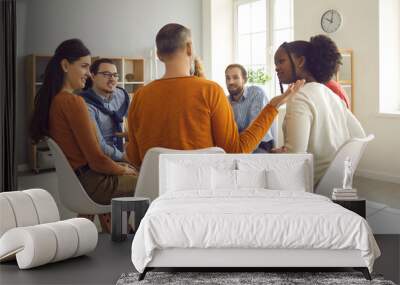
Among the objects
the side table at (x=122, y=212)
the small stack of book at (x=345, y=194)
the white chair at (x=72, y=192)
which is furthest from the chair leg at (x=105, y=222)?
the small stack of book at (x=345, y=194)

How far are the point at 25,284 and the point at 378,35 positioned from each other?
4434 millimetres

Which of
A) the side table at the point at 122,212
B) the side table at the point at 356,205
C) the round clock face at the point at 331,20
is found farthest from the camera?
the round clock face at the point at 331,20

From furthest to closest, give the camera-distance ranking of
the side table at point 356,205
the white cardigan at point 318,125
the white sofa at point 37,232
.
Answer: the white cardigan at point 318,125, the side table at point 356,205, the white sofa at point 37,232

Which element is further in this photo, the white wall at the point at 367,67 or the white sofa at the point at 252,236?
the white wall at the point at 367,67

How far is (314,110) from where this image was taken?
831 cm

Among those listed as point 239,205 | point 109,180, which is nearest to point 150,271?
point 239,205

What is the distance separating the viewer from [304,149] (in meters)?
8.33

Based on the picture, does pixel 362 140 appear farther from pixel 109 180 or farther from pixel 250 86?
pixel 109 180

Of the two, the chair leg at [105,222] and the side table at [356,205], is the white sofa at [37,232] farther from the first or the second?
the side table at [356,205]

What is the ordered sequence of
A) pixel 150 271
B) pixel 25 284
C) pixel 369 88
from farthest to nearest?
1. pixel 369 88
2. pixel 150 271
3. pixel 25 284

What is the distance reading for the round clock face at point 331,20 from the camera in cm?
802

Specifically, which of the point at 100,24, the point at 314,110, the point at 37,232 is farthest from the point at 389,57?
the point at 37,232

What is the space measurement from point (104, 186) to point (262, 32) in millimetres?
2435

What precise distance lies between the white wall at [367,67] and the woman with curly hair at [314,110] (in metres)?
0.17
